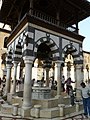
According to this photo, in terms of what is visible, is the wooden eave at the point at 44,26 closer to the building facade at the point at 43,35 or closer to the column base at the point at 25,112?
the building facade at the point at 43,35

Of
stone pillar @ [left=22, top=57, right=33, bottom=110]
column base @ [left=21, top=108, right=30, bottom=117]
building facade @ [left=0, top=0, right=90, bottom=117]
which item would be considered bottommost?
column base @ [left=21, top=108, right=30, bottom=117]

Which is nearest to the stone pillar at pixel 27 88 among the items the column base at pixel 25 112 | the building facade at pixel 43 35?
the building facade at pixel 43 35

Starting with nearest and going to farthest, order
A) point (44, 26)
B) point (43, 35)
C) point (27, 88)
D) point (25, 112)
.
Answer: point (25, 112) < point (27, 88) < point (43, 35) < point (44, 26)

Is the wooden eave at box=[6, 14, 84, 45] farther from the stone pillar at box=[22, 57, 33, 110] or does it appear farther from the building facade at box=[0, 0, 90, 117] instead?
the stone pillar at box=[22, 57, 33, 110]

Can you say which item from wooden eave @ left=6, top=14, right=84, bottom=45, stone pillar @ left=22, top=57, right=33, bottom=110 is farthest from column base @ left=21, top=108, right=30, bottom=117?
wooden eave @ left=6, top=14, right=84, bottom=45

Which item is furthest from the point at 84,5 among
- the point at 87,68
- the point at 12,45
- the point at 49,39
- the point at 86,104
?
the point at 87,68

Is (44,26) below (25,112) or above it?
above

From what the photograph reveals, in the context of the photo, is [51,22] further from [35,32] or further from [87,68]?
[87,68]

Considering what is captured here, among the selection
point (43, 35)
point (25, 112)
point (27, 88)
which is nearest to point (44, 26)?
point (43, 35)

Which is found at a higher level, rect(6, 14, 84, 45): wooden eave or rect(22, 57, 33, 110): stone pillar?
rect(6, 14, 84, 45): wooden eave

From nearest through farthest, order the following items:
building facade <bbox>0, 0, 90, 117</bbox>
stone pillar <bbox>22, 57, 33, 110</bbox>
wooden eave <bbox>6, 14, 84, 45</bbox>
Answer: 1. stone pillar <bbox>22, 57, 33, 110</bbox>
2. building facade <bbox>0, 0, 90, 117</bbox>
3. wooden eave <bbox>6, 14, 84, 45</bbox>

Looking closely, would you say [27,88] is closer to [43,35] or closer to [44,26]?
[43,35]

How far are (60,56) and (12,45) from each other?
12.0 ft

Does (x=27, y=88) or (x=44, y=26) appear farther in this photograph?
(x=44, y=26)
